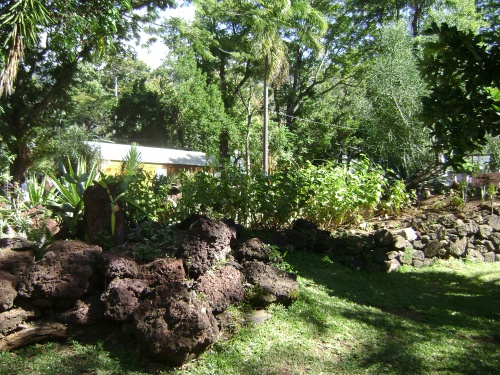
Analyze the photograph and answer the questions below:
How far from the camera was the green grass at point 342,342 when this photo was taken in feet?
11.6

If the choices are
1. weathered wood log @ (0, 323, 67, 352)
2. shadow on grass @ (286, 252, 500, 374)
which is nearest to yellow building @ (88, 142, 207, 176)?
shadow on grass @ (286, 252, 500, 374)

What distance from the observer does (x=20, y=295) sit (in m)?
3.84

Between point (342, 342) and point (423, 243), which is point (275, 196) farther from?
point (342, 342)

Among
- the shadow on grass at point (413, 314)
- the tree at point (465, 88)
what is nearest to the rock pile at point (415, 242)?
the shadow on grass at point (413, 314)

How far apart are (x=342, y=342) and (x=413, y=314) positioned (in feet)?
4.79

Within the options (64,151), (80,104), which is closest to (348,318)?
(64,151)

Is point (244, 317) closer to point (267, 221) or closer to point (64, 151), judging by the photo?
point (267, 221)

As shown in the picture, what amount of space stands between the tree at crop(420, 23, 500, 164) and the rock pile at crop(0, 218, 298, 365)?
2.50m

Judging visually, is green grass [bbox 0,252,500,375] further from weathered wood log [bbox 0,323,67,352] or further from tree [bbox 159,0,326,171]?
tree [bbox 159,0,326,171]

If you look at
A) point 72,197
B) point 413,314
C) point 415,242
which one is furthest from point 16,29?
point 415,242

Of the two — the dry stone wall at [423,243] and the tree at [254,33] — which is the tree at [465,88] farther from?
the tree at [254,33]

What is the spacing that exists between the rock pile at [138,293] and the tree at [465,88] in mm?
2500

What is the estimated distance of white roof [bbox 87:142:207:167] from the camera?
69.6 feet

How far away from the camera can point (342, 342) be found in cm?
414
